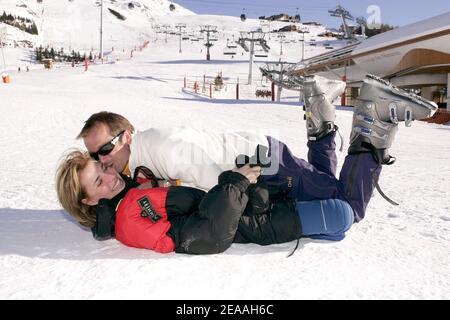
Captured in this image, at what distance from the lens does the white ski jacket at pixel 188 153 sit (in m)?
2.36

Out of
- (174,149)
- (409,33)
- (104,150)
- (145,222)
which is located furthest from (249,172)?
(409,33)

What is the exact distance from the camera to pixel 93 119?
2762 millimetres

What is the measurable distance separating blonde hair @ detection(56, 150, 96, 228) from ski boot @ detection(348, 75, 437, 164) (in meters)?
1.79

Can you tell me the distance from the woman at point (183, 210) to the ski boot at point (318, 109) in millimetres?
811

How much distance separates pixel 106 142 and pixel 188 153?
25.7 inches

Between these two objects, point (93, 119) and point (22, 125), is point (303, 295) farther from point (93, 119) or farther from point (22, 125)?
point (22, 125)

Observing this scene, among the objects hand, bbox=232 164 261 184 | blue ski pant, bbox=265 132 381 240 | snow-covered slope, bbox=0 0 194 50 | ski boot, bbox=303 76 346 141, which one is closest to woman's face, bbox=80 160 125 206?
hand, bbox=232 164 261 184

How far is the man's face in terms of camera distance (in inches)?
105

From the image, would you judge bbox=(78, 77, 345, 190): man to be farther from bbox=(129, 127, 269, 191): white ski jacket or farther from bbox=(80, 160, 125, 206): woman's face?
bbox=(80, 160, 125, 206): woman's face

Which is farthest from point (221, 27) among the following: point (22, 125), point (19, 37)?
point (22, 125)

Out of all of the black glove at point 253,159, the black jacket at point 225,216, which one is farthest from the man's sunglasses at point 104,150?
the black glove at point 253,159

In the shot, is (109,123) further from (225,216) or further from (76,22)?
(76,22)

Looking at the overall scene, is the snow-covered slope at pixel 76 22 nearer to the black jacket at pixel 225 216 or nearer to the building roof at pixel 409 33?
the building roof at pixel 409 33

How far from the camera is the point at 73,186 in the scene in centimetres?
242
